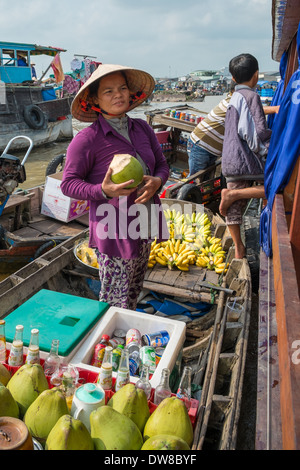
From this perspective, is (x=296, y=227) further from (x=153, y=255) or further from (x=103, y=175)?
(x=153, y=255)

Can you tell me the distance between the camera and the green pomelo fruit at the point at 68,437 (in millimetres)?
1244

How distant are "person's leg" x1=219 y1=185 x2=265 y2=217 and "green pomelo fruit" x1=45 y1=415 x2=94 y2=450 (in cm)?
285

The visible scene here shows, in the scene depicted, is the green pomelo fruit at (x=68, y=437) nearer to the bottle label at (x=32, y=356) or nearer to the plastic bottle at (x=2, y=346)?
the bottle label at (x=32, y=356)

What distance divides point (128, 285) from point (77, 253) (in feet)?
5.70

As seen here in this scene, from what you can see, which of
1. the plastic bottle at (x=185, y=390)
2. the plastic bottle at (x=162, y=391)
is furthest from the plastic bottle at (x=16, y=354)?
the plastic bottle at (x=185, y=390)

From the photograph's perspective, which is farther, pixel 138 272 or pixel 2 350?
pixel 138 272

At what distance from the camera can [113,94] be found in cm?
221

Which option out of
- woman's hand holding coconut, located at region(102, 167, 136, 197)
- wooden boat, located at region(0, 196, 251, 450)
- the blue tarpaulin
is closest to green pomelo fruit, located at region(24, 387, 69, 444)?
wooden boat, located at region(0, 196, 251, 450)

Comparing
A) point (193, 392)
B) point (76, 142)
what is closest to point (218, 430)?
point (193, 392)

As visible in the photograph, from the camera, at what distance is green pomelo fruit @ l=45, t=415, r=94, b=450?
1244 mm

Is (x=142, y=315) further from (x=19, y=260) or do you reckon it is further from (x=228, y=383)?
(x=19, y=260)

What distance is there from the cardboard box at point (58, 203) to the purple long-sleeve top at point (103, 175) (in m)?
3.53

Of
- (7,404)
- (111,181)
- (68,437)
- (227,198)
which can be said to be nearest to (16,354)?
(7,404)

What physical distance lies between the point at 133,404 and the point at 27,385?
1.61 ft
